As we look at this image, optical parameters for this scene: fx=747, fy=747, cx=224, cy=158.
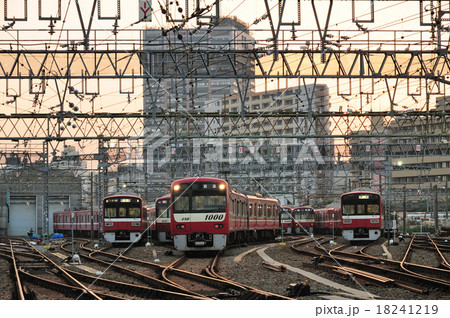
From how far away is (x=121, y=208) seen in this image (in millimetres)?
34906

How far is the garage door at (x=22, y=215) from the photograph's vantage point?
6956 centimetres

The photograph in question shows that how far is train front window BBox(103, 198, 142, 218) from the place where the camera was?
34875 mm

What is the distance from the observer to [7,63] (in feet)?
86.7

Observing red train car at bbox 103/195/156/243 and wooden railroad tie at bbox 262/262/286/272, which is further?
red train car at bbox 103/195/156/243

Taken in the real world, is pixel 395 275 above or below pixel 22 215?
above

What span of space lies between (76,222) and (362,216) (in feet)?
86.5

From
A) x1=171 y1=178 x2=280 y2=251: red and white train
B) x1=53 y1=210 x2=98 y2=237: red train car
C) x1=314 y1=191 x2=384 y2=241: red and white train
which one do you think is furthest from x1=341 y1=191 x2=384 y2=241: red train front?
x1=53 y1=210 x2=98 y2=237: red train car

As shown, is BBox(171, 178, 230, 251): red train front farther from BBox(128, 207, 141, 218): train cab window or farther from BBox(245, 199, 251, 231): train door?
BBox(128, 207, 141, 218): train cab window

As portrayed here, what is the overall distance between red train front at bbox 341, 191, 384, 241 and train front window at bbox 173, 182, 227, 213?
11209mm

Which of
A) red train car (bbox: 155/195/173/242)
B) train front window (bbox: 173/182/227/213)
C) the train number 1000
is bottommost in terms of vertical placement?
red train car (bbox: 155/195/173/242)

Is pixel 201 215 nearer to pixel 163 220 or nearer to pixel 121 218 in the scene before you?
pixel 121 218

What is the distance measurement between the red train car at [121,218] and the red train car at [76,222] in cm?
858

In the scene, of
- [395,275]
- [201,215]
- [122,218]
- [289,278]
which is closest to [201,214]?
[201,215]
